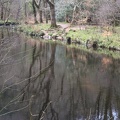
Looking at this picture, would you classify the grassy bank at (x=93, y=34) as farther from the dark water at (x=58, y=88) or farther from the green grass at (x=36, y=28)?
the dark water at (x=58, y=88)

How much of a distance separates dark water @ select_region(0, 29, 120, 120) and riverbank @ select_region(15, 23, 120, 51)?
4828 mm

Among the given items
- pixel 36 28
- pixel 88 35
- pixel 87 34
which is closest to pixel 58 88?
pixel 88 35

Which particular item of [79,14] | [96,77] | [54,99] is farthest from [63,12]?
[54,99]

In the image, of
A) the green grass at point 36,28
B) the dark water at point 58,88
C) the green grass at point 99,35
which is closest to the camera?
the dark water at point 58,88

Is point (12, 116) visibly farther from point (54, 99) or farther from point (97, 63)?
point (97, 63)

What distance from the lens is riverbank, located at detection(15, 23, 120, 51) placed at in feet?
71.1

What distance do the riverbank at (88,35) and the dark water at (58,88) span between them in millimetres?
4828

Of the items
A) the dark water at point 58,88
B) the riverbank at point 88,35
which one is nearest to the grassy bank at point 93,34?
the riverbank at point 88,35

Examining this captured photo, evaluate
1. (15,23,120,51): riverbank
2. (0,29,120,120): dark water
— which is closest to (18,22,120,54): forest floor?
(15,23,120,51): riverbank

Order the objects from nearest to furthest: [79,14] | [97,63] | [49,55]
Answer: [97,63] → [49,55] → [79,14]

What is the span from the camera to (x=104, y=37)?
74.1ft

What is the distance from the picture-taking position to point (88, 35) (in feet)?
79.5

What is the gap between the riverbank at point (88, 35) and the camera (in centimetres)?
2167

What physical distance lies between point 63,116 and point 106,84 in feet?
13.8
